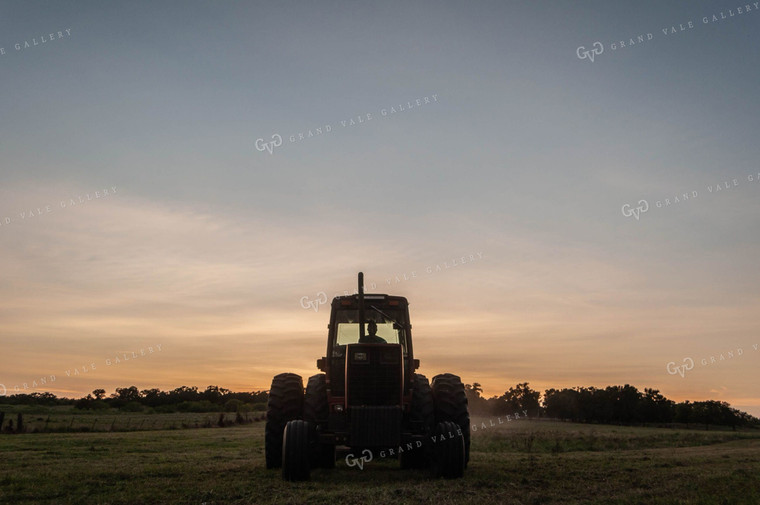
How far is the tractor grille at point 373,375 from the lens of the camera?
41.5 feet

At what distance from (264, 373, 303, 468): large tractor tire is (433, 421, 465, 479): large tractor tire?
3415mm

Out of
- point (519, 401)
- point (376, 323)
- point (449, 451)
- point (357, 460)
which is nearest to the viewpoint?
point (449, 451)

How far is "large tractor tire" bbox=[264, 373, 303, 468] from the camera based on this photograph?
13.7 metres

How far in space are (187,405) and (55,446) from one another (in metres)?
85.9

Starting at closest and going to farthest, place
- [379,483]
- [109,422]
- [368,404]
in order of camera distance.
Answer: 1. [379,483]
2. [368,404]
3. [109,422]

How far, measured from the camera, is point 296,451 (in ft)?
38.4

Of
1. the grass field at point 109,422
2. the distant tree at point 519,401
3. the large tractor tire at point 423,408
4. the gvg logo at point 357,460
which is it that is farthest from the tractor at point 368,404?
the distant tree at point 519,401

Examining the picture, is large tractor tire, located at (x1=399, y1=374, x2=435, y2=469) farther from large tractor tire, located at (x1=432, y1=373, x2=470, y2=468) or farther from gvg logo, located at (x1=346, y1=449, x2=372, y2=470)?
gvg logo, located at (x1=346, y1=449, x2=372, y2=470)

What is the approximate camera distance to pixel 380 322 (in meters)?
14.4

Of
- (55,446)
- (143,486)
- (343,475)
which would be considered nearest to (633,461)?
(343,475)

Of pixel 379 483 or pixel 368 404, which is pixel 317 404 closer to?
pixel 368 404

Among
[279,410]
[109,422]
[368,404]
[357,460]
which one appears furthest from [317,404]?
[109,422]

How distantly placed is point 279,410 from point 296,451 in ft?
6.93

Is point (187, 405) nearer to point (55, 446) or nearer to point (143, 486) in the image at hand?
point (55, 446)
